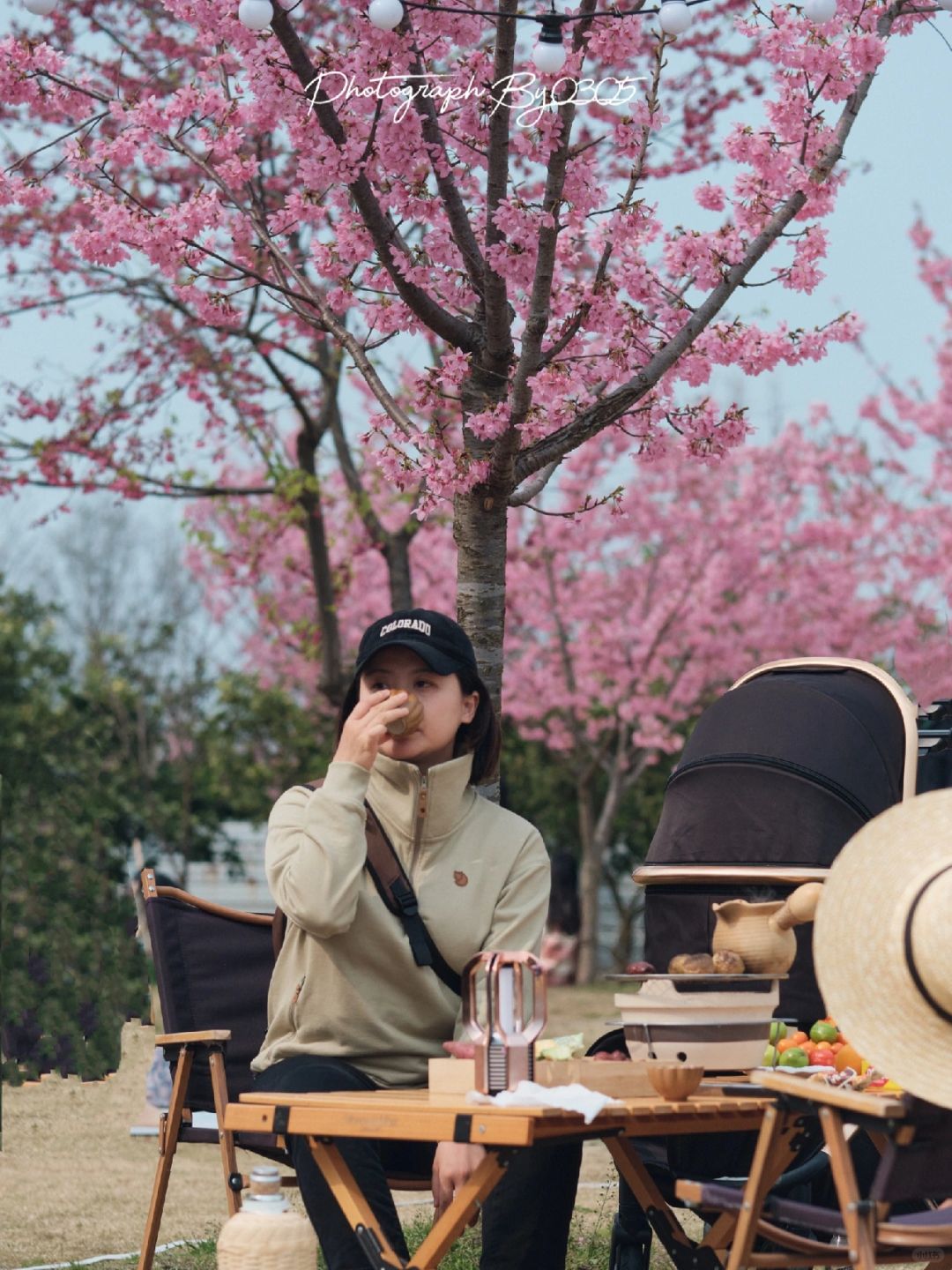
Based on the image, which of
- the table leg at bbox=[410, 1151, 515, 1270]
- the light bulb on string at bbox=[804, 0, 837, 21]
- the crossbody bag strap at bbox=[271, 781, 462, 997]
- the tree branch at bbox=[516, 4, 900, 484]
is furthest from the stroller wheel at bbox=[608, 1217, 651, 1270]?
the light bulb on string at bbox=[804, 0, 837, 21]

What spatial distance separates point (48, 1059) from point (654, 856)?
487cm

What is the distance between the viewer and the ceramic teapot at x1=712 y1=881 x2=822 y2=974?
3.52 metres

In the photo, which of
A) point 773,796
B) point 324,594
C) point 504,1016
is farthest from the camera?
point 324,594

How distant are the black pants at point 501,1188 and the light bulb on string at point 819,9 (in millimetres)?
2980

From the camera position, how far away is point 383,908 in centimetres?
352

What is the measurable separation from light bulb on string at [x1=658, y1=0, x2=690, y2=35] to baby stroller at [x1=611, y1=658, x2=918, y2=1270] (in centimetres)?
172

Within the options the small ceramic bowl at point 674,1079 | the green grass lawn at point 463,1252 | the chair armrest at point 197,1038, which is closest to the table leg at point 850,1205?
the small ceramic bowl at point 674,1079

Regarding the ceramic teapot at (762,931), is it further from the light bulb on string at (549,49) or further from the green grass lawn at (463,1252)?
the light bulb on string at (549,49)

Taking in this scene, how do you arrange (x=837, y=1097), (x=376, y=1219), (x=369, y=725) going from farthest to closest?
1. (x=369, y=725)
2. (x=376, y=1219)
3. (x=837, y=1097)

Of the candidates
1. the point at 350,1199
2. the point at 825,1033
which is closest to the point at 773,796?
the point at 825,1033

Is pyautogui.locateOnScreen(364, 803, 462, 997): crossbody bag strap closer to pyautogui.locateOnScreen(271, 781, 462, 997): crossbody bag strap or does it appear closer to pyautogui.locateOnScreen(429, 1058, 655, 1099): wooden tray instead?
pyautogui.locateOnScreen(271, 781, 462, 997): crossbody bag strap

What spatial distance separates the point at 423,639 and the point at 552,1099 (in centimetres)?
110

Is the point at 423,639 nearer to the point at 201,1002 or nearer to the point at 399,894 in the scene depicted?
the point at 399,894

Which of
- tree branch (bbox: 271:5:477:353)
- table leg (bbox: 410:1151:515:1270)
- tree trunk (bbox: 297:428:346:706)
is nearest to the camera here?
table leg (bbox: 410:1151:515:1270)
